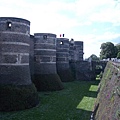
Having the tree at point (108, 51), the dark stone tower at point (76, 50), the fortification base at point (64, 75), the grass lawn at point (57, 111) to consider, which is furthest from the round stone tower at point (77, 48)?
the grass lawn at point (57, 111)

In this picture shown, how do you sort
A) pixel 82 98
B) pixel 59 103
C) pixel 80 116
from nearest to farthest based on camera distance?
pixel 80 116
pixel 59 103
pixel 82 98

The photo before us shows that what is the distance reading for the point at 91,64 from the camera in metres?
51.9

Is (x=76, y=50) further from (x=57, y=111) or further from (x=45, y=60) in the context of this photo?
(x=57, y=111)

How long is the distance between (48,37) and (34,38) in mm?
2072

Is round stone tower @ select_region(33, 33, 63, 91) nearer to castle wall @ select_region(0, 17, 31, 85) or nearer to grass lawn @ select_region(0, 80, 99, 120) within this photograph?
grass lawn @ select_region(0, 80, 99, 120)

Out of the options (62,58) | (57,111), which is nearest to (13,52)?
(57,111)

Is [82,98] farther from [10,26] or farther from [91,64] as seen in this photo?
[91,64]

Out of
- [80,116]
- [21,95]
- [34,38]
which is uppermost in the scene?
[34,38]

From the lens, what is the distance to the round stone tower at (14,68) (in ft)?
65.3

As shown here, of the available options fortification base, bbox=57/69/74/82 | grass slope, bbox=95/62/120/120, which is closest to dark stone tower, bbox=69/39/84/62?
fortification base, bbox=57/69/74/82

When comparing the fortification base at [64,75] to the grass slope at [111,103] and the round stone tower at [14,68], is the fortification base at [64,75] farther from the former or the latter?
the grass slope at [111,103]

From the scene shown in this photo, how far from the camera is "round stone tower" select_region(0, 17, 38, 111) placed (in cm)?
1989

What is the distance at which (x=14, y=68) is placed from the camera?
68.7 feet

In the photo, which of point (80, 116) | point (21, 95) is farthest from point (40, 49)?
point (80, 116)
